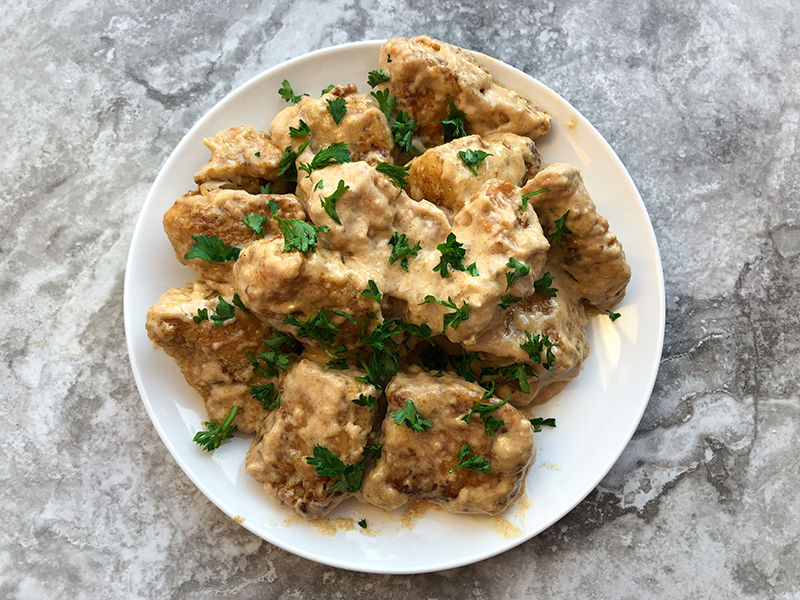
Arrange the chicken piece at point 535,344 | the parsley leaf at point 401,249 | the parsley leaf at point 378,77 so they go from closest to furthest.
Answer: the parsley leaf at point 401,249 → the chicken piece at point 535,344 → the parsley leaf at point 378,77

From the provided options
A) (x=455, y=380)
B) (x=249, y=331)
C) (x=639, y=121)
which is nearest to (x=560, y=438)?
(x=455, y=380)

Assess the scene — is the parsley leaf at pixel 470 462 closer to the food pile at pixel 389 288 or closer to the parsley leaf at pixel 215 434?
the food pile at pixel 389 288

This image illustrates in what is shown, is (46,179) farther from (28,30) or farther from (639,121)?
(639,121)

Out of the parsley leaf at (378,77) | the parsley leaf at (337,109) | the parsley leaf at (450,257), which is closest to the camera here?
the parsley leaf at (450,257)

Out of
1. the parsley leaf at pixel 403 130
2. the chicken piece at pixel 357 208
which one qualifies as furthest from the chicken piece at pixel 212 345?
the parsley leaf at pixel 403 130

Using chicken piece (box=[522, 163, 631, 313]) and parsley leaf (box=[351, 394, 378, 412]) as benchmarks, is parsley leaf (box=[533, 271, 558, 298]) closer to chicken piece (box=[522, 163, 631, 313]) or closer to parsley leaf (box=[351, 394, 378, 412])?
chicken piece (box=[522, 163, 631, 313])

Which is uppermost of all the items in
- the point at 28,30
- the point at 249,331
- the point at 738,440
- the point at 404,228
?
the point at 28,30
